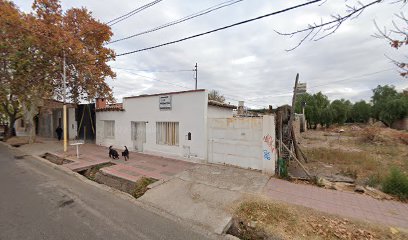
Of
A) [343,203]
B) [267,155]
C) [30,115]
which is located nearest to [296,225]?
[343,203]

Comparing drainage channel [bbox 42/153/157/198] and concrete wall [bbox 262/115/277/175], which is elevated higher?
concrete wall [bbox 262/115/277/175]

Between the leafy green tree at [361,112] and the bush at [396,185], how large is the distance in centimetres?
5347

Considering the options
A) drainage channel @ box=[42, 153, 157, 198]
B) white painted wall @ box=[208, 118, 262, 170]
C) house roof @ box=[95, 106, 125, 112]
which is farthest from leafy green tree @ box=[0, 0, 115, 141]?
white painted wall @ box=[208, 118, 262, 170]

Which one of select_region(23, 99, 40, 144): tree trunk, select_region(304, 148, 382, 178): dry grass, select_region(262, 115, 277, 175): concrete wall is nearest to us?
select_region(262, 115, 277, 175): concrete wall

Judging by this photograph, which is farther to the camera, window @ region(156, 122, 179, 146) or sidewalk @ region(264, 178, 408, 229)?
window @ region(156, 122, 179, 146)

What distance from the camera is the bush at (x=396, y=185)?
6297 mm

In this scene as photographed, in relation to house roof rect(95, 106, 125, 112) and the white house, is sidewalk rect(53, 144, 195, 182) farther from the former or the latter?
house roof rect(95, 106, 125, 112)

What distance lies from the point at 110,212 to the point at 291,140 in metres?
8.26

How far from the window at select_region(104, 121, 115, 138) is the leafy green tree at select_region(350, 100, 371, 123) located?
5692cm

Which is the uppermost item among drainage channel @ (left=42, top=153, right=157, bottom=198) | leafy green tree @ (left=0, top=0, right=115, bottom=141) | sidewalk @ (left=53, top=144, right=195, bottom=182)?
leafy green tree @ (left=0, top=0, right=115, bottom=141)

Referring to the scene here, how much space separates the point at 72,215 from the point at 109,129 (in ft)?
36.0

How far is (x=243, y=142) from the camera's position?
8961 mm

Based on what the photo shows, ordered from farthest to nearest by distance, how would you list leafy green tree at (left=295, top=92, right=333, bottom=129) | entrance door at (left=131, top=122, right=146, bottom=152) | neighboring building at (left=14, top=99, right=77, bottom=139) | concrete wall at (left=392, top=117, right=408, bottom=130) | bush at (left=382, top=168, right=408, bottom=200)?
leafy green tree at (left=295, top=92, right=333, bottom=129) → concrete wall at (left=392, top=117, right=408, bottom=130) → neighboring building at (left=14, top=99, right=77, bottom=139) → entrance door at (left=131, top=122, right=146, bottom=152) → bush at (left=382, top=168, right=408, bottom=200)

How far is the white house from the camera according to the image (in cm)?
876
